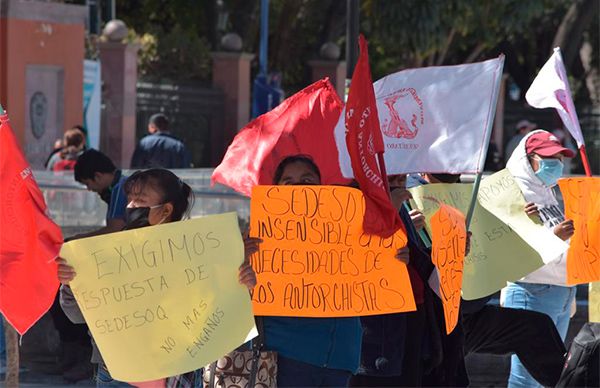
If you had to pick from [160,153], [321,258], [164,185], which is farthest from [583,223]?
[160,153]

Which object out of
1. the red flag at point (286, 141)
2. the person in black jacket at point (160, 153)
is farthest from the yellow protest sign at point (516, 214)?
the person in black jacket at point (160, 153)

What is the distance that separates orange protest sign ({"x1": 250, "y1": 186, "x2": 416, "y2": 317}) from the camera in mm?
5641

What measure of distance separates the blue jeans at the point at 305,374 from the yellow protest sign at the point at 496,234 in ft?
3.45

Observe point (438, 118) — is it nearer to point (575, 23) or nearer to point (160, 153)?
point (160, 153)

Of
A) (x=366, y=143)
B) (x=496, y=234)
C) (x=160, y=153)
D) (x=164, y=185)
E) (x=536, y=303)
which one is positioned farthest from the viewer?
(x=160, y=153)

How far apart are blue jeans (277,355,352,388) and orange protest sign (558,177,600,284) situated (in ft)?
5.94

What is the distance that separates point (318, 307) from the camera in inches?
223

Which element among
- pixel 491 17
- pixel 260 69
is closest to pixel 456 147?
pixel 260 69

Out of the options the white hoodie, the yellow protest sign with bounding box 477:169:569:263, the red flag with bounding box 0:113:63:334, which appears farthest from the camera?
the white hoodie

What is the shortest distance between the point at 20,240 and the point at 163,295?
557 millimetres

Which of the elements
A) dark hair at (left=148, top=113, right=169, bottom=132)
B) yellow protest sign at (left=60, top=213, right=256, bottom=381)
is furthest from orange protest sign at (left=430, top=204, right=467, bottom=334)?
dark hair at (left=148, top=113, right=169, bottom=132)

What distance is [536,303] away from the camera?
750 centimetres

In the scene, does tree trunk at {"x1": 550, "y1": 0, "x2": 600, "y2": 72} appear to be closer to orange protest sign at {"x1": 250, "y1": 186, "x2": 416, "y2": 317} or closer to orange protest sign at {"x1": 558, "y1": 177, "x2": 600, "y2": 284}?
orange protest sign at {"x1": 558, "y1": 177, "x2": 600, "y2": 284}

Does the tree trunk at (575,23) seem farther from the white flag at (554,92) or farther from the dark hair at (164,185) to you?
the dark hair at (164,185)
